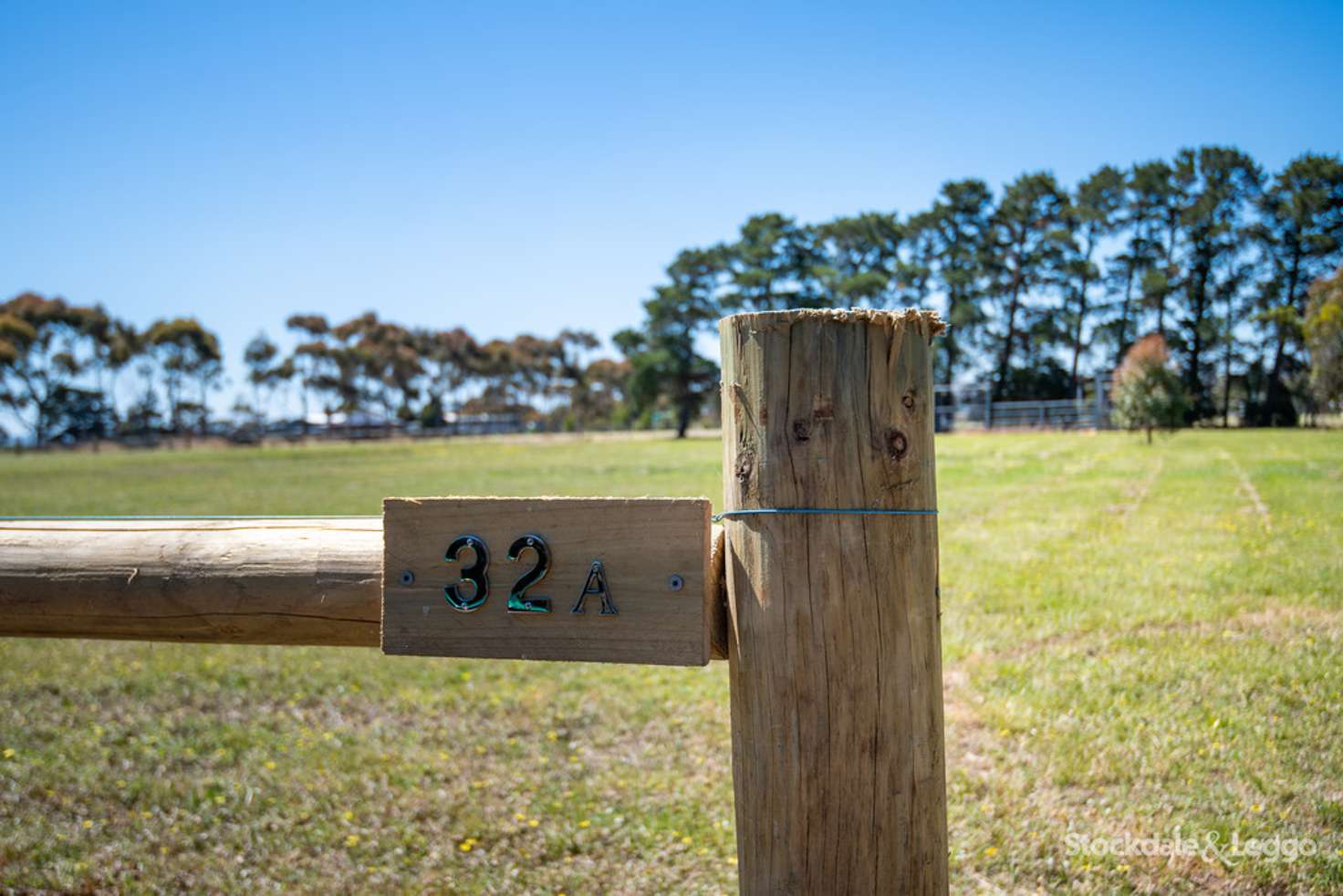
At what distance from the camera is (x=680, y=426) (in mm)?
55125

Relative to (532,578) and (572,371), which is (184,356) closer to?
(572,371)

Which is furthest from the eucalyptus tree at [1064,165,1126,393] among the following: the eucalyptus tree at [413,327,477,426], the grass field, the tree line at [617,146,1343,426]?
the eucalyptus tree at [413,327,477,426]

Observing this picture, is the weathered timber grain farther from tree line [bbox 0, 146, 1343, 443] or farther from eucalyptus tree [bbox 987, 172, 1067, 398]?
eucalyptus tree [bbox 987, 172, 1067, 398]

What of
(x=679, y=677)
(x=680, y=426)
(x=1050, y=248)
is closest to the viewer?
(x=679, y=677)

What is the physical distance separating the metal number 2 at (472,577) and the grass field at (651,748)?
2.03m

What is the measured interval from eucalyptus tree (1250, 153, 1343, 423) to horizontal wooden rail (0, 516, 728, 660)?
453 inches

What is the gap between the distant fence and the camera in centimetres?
3294

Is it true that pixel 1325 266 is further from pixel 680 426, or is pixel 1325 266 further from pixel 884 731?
pixel 680 426

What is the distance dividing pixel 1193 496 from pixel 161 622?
36.4 feet

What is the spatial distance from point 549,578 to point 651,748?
10.7 ft

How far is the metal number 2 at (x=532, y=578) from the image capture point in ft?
5.57

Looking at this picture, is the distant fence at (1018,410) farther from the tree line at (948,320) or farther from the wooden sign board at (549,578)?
the wooden sign board at (549,578)

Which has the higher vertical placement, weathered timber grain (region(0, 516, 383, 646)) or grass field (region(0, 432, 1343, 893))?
weathered timber grain (region(0, 516, 383, 646))

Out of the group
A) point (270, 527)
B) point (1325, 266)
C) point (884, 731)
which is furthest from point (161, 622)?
point (1325, 266)
